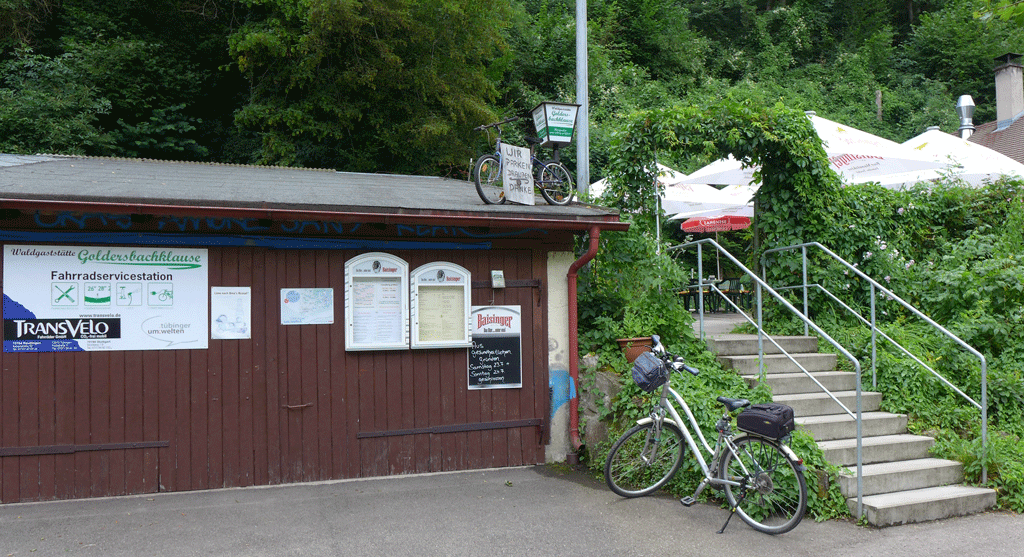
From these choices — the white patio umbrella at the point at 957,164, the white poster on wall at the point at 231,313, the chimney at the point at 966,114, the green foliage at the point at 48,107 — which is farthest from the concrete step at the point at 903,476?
the chimney at the point at 966,114

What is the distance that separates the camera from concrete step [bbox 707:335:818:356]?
276 inches

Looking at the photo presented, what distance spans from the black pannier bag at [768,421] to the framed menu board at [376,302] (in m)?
2.97

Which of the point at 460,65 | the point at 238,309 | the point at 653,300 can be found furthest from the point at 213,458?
the point at 460,65

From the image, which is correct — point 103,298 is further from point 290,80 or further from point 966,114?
point 966,114

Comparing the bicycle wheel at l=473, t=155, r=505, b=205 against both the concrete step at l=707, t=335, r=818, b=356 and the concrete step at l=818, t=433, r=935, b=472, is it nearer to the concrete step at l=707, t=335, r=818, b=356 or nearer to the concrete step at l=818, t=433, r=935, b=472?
the concrete step at l=707, t=335, r=818, b=356

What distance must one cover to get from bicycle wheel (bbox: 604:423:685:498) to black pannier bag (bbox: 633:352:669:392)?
0.33m

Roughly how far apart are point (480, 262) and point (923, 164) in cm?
676

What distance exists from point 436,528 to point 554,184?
3758 mm

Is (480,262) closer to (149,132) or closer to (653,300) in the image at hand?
(653,300)

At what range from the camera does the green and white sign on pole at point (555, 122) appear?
7.59 metres

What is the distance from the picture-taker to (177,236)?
19.3ft

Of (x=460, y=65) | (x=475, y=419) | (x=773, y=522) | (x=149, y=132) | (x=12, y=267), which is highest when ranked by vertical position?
(x=460, y=65)

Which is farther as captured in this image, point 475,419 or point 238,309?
point 475,419

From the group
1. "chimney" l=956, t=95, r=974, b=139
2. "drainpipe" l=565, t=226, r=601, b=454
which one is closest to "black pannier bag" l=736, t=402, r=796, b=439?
"drainpipe" l=565, t=226, r=601, b=454
